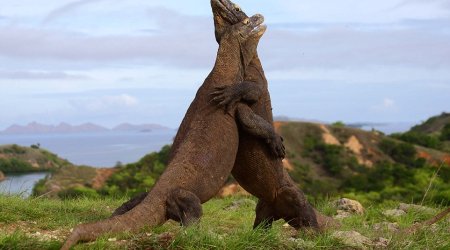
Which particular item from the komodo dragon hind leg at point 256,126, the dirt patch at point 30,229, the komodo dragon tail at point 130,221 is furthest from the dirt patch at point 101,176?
the komodo dragon tail at point 130,221

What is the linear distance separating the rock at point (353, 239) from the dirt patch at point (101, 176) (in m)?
18.5

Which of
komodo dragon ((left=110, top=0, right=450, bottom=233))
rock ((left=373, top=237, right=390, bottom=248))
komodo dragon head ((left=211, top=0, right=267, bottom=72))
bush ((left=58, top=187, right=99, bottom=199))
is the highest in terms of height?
komodo dragon head ((left=211, top=0, right=267, bottom=72))

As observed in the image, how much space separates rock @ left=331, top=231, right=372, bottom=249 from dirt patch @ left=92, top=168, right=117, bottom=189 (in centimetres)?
1847

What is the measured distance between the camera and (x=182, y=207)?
21.8ft

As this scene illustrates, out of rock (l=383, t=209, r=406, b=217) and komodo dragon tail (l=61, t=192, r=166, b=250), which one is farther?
rock (l=383, t=209, r=406, b=217)

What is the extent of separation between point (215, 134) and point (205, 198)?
25.8 inches

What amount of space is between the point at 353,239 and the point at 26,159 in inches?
1276

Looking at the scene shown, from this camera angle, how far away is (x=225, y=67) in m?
7.43

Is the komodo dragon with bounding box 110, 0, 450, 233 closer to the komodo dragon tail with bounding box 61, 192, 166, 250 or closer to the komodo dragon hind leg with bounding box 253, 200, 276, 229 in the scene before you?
the komodo dragon hind leg with bounding box 253, 200, 276, 229

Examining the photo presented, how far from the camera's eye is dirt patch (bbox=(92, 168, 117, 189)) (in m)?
25.7

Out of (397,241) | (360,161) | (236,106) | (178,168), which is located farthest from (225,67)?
(360,161)

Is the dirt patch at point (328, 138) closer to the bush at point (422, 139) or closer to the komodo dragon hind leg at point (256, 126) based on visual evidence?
the bush at point (422, 139)

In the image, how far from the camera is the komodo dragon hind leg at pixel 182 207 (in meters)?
6.60

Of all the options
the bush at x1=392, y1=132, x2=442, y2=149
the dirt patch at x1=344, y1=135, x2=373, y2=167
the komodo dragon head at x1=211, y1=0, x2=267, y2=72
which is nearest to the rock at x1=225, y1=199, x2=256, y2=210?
the komodo dragon head at x1=211, y1=0, x2=267, y2=72
